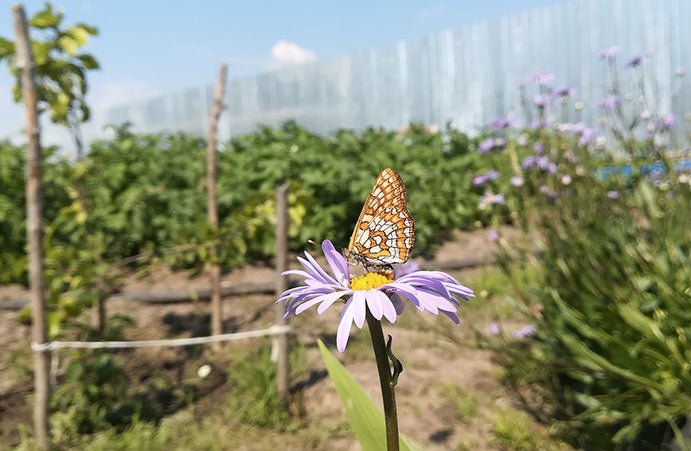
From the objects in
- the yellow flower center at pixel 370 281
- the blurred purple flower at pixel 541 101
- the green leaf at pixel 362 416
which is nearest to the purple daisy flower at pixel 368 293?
the yellow flower center at pixel 370 281

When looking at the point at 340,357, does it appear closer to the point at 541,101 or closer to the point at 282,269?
the point at 282,269

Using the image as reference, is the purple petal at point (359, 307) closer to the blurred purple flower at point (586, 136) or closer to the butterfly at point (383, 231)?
the butterfly at point (383, 231)

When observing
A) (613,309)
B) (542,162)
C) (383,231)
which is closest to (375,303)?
(383,231)

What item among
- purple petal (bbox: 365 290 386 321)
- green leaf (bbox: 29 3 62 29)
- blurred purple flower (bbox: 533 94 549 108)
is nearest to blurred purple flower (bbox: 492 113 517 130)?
blurred purple flower (bbox: 533 94 549 108)

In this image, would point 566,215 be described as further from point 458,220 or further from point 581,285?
point 458,220

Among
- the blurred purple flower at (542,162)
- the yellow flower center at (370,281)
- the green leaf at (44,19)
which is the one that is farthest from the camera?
the blurred purple flower at (542,162)

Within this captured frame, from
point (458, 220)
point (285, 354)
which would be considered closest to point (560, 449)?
point (285, 354)
